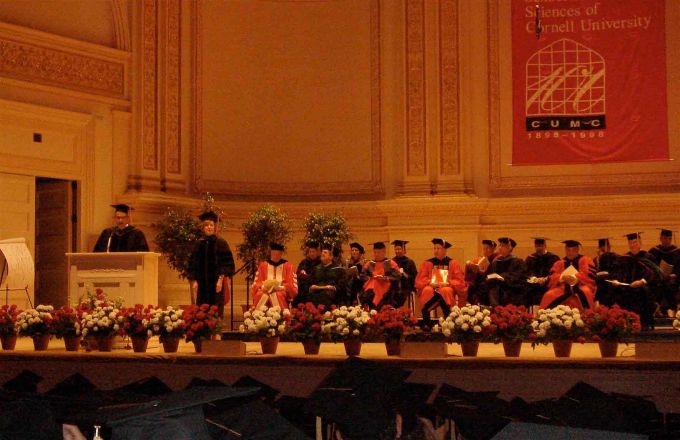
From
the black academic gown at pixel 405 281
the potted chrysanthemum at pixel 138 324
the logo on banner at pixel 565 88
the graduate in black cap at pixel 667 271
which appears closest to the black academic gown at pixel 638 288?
the graduate in black cap at pixel 667 271

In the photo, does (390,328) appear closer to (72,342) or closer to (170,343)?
(170,343)

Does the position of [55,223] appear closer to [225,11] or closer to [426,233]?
[225,11]

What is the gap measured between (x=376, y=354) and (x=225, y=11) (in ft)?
25.9

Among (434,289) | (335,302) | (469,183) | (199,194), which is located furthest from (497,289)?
(199,194)

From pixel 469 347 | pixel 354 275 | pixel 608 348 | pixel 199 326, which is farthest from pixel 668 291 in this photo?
pixel 199 326

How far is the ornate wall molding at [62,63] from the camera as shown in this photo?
1288cm

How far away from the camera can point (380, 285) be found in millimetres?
12234

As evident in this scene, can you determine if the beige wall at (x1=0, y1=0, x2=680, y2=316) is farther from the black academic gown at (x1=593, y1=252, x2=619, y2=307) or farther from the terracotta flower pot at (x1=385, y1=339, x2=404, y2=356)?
the terracotta flower pot at (x1=385, y1=339, x2=404, y2=356)

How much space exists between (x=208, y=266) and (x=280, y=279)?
1.19 metres

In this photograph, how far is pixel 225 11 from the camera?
608 inches

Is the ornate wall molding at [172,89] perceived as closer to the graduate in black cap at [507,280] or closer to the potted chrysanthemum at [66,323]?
the graduate in black cap at [507,280]

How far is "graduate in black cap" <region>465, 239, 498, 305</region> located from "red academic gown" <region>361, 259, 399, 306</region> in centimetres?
96

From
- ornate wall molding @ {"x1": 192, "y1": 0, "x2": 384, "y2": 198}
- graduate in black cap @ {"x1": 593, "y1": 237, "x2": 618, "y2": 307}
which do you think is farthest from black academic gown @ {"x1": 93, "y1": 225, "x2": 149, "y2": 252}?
graduate in black cap @ {"x1": 593, "y1": 237, "x2": 618, "y2": 307}

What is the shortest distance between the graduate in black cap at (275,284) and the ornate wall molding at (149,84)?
3447 millimetres
